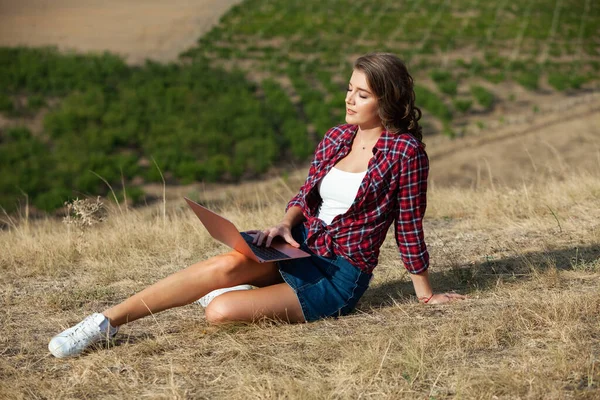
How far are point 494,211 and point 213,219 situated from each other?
2.97 metres

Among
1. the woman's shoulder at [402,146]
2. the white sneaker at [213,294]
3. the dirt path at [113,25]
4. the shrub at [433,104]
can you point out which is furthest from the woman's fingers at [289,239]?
the dirt path at [113,25]

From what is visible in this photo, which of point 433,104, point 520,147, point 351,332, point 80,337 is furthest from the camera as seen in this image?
point 433,104

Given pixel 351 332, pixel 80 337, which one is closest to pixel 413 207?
pixel 351 332

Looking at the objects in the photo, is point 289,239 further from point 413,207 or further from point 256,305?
point 413,207

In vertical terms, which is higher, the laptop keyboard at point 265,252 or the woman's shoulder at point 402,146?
the woman's shoulder at point 402,146

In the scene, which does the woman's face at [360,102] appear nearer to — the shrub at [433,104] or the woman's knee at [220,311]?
the woman's knee at [220,311]

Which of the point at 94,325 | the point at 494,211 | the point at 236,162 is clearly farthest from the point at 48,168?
the point at 94,325

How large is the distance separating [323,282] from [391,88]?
35.7 inches

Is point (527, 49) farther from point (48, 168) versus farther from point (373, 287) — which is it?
point (373, 287)

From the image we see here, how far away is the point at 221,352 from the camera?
3.25 metres

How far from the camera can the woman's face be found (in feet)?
11.6

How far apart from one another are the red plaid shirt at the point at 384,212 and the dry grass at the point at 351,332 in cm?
30

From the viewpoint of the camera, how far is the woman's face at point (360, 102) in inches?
139

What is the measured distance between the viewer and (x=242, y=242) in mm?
3330
